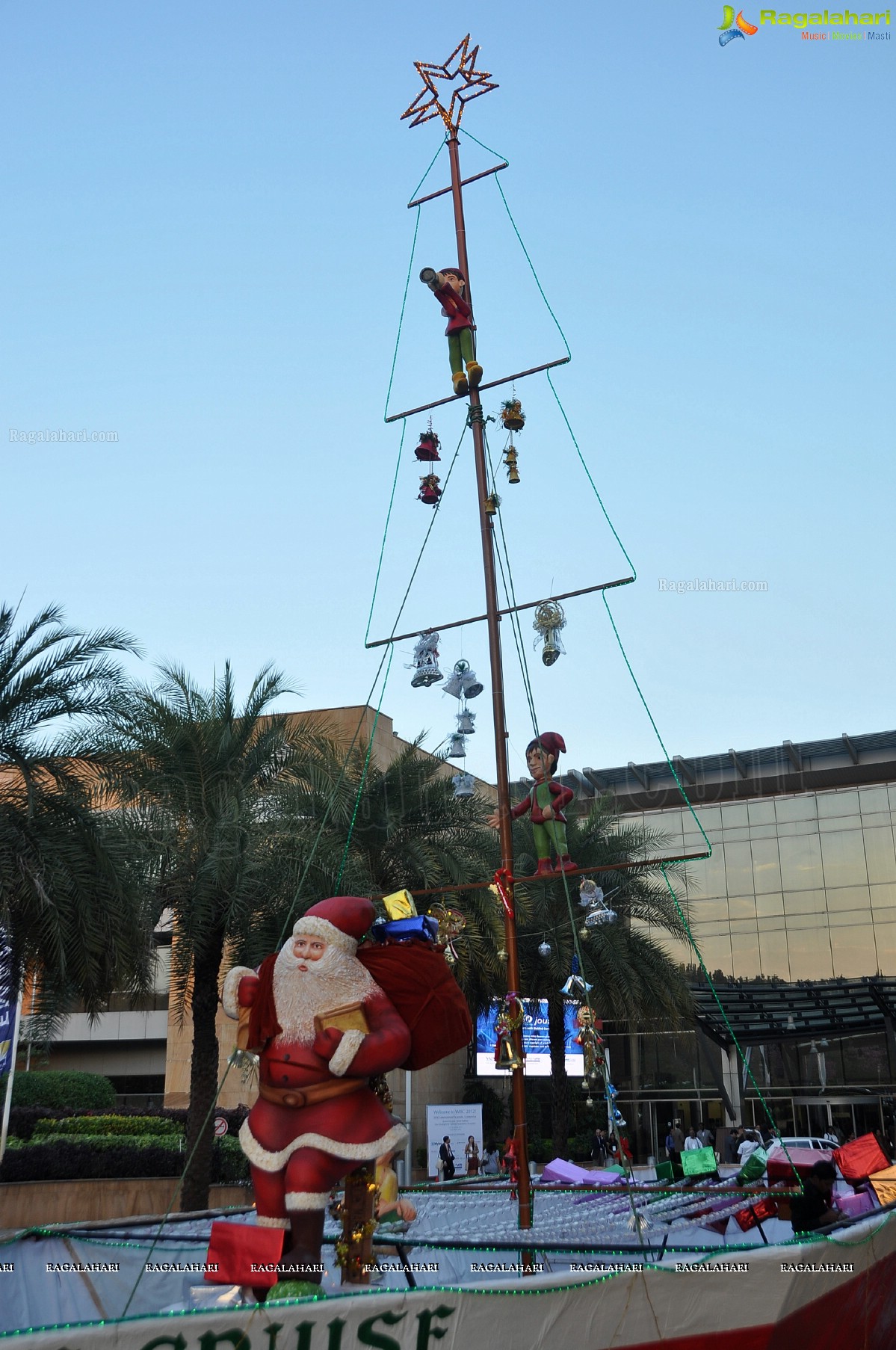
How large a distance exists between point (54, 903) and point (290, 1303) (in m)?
7.05

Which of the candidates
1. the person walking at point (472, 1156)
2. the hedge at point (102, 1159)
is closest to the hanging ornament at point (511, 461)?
the hedge at point (102, 1159)

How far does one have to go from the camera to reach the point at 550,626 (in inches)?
385

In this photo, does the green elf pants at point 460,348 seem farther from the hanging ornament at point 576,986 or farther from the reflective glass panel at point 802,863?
the reflective glass panel at point 802,863

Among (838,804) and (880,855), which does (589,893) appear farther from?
(838,804)

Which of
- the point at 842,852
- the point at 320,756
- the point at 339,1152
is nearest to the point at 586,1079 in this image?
the point at 339,1152

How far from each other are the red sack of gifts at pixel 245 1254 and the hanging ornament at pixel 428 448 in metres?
6.80

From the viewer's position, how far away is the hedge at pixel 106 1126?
745 inches

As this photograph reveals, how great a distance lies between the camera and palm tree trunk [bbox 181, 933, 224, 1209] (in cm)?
1384

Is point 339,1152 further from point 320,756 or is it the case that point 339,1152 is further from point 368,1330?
point 320,756

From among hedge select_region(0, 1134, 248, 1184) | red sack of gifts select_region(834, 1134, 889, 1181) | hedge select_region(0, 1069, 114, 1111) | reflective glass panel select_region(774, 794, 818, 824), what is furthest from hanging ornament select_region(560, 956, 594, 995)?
reflective glass panel select_region(774, 794, 818, 824)

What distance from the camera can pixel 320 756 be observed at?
18.7 meters

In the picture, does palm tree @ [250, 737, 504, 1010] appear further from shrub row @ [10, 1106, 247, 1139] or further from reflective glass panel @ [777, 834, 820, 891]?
reflective glass panel @ [777, 834, 820, 891]

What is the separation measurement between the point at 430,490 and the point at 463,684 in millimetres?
1809

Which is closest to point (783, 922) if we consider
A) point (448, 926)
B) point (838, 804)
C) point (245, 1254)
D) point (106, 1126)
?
point (838, 804)
